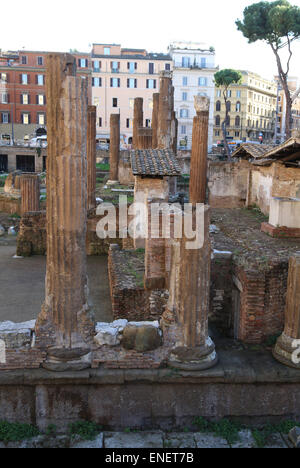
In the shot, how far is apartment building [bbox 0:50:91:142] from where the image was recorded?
47.7m

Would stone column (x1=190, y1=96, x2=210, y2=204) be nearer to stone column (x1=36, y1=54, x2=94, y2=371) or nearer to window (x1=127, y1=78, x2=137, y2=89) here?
stone column (x1=36, y1=54, x2=94, y2=371)

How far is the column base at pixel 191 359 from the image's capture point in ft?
21.2

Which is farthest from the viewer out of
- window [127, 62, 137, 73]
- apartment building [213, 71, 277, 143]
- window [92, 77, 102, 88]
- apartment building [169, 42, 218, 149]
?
apartment building [213, 71, 277, 143]

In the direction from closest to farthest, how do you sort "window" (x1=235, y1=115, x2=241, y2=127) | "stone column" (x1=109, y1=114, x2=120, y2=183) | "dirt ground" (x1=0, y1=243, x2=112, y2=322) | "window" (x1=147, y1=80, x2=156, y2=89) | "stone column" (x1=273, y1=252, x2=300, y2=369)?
"stone column" (x1=273, y1=252, x2=300, y2=369), "dirt ground" (x1=0, y1=243, x2=112, y2=322), "stone column" (x1=109, y1=114, x2=120, y2=183), "window" (x1=147, y1=80, x2=156, y2=89), "window" (x1=235, y1=115, x2=241, y2=127)

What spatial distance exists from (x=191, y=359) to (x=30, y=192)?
12.4m

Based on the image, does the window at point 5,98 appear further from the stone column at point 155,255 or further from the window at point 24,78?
the stone column at point 155,255

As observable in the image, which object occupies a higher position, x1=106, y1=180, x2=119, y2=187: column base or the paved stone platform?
x1=106, y1=180, x2=119, y2=187: column base

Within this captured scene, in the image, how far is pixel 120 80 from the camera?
48156 millimetres

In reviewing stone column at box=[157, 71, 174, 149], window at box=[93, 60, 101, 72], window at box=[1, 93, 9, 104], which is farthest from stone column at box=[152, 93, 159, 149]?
window at box=[1, 93, 9, 104]

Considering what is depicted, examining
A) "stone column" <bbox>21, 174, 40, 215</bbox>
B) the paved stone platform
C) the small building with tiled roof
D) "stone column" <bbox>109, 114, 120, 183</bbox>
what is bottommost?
the paved stone platform

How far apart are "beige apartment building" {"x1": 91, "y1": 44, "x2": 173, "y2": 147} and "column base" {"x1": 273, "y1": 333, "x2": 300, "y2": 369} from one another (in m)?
42.4

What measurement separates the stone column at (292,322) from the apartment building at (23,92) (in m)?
44.4

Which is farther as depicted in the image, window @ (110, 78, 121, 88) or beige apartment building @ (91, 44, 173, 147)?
window @ (110, 78, 121, 88)
